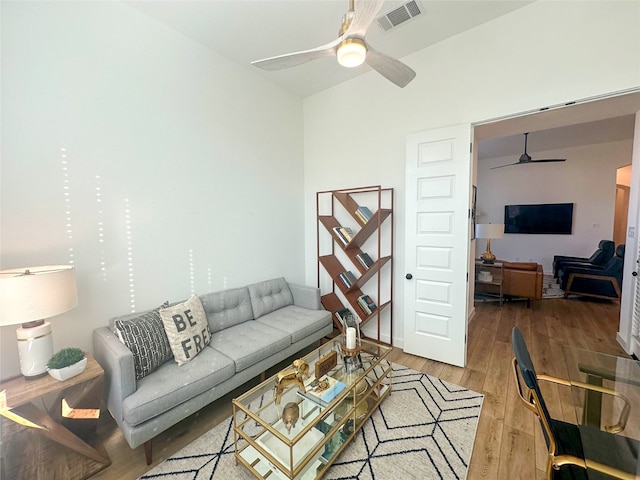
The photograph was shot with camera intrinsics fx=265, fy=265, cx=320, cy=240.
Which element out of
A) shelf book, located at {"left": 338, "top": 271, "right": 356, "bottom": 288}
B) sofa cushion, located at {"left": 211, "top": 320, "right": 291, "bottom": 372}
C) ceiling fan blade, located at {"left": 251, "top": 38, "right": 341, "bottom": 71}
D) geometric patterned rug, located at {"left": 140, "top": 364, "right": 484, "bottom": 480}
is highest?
ceiling fan blade, located at {"left": 251, "top": 38, "right": 341, "bottom": 71}

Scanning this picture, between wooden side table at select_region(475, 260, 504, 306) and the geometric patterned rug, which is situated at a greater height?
wooden side table at select_region(475, 260, 504, 306)

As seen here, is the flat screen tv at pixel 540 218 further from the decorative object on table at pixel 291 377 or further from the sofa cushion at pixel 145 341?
the sofa cushion at pixel 145 341

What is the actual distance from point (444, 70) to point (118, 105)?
2.95 meters

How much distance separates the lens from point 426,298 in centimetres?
276

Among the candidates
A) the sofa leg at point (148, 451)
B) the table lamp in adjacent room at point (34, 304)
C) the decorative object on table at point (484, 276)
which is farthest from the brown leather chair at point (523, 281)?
the table lamp in adjacent room at point (34, 304)

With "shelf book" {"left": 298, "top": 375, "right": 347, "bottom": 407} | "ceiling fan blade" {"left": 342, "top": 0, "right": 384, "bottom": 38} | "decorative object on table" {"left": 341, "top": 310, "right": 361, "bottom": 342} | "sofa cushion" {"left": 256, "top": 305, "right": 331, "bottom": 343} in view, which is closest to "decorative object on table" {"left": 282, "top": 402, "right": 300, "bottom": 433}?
"shelf book" {"left": 298, "top": 375, "right": 347, "bottom": 407}

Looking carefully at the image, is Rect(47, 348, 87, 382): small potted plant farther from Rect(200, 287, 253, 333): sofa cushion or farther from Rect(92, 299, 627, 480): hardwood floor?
Rect(200, 287, 253, 333): sofa cushion

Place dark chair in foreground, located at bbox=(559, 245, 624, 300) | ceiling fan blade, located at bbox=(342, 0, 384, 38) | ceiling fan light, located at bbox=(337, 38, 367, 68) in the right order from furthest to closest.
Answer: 1. dark chair in foreground, located at bbox=(559, 245, 624, 300)
2. ceiling fan light, located at bbox=(337, 38, 367, 68)
3. ceiling fan blade, located at bbox=(342, 0, 384, 38)

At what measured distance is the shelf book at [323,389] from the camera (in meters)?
1.67

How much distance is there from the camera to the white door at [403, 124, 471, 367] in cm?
253

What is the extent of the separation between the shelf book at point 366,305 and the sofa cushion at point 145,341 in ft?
6.36

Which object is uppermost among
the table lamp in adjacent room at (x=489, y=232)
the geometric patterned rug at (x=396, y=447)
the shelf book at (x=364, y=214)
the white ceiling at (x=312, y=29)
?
the white ceiling at (x=312, y=29)

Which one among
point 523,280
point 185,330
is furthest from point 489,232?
point 185,330

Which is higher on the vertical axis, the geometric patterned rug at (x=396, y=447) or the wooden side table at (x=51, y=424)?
→ the wooden side table at (x=51, y=424)
